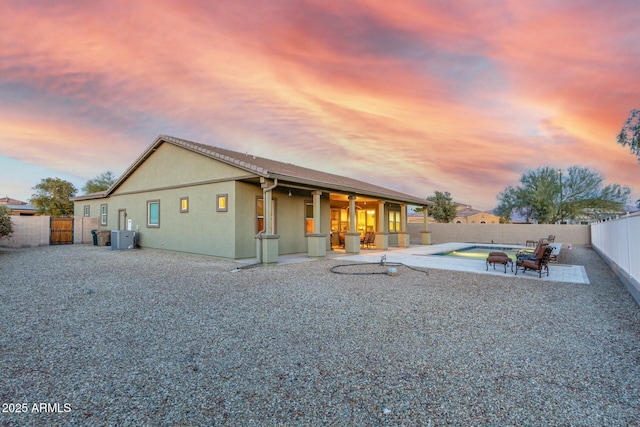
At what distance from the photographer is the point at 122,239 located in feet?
50.9

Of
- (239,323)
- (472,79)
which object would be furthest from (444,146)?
(239,323)

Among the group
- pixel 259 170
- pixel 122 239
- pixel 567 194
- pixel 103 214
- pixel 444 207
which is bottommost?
pixel 122 239

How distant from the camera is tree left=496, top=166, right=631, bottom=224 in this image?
91.2 ft

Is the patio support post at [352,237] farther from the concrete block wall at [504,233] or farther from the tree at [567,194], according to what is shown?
the tree at [567,194]

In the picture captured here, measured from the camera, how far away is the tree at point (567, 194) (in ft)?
91.2

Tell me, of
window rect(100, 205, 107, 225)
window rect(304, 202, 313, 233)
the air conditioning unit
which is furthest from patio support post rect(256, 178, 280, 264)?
window rect(100, 205, 107, 225)

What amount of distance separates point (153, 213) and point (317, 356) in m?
15.1

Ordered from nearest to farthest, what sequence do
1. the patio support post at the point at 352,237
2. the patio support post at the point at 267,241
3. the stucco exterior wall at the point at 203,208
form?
the patio support post at the point at 267,241 < the stucco exterior wall at the point at 203,208 < the patio support post at the point at 352,237

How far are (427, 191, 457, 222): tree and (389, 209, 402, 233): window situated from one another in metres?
17.0

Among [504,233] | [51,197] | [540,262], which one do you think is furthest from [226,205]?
[51,197]

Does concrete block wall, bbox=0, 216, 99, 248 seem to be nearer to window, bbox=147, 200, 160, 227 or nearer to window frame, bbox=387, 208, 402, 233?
window, bbox=147, 200, 160, 227

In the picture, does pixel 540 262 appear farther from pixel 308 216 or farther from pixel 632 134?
pixel 632 134

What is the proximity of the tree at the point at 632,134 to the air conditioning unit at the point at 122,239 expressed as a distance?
80.9 feet

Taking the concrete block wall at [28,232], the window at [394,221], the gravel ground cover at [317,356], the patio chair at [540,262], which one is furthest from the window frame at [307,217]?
the concrete block wall at [28,232]
